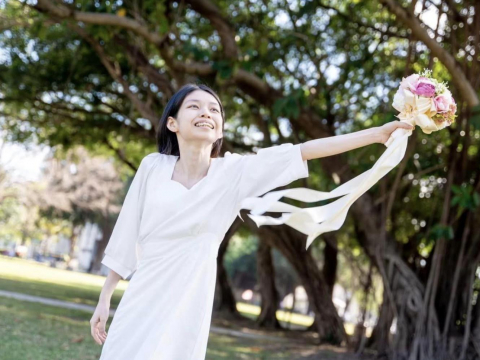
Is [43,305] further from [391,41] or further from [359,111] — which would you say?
[391,41]

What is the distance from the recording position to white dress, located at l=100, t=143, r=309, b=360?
2.36m

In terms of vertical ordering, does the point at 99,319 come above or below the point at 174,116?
below

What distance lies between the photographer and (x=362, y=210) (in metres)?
9.12

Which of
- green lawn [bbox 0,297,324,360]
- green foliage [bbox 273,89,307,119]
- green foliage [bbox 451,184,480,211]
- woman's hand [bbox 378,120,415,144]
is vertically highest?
green foliage [bbox 273,89,307,119]

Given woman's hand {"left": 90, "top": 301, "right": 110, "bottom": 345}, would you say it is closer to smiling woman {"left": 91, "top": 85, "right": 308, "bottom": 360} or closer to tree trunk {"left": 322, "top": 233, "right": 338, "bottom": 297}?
smiling woman {"left": 91, "top": 85, "right": 308, "bottom": 360}

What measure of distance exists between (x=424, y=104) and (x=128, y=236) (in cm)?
126

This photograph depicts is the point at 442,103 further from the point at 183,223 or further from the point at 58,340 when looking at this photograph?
the point at 58,340

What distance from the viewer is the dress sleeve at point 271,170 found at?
252 centimetres

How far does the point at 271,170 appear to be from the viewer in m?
2.54

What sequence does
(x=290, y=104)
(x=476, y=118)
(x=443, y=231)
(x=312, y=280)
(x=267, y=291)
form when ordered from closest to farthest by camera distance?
(x=476, y=118), (x=443, y=231), (x=290, y=104), (x=312, y=280), (x=267, y=291)

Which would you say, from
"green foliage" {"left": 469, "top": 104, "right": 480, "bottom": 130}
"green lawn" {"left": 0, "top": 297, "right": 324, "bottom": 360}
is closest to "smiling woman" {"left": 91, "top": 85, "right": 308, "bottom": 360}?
"green lawn" {"left": 0, "top": 297, "right": 324, "bottom": 360}

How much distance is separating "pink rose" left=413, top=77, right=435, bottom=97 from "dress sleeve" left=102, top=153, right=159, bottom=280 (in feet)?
3.64

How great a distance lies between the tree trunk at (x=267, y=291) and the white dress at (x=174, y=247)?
1196cm

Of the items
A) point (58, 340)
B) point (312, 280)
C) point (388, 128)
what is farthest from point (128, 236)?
point (312, 280)
